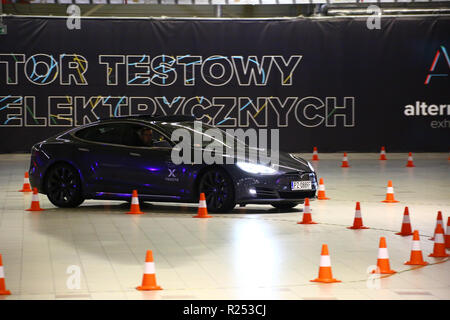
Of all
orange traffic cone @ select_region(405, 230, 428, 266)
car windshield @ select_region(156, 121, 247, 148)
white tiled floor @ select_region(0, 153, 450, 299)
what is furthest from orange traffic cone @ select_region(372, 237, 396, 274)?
car windshield @ select_region(156, 121, 247, 148)

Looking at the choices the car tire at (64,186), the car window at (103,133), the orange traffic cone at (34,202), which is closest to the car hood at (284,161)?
the car window at (103,133)

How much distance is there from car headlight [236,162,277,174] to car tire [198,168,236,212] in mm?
267

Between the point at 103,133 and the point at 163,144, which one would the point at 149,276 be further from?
the point at 103,133

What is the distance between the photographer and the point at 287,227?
1313 centimetres

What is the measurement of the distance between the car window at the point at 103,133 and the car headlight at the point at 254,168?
2.22m

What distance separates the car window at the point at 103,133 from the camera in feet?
51.2

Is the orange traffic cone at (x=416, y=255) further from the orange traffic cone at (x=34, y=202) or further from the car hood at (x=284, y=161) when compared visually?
the orange traffic cone at (x=34, y=202)

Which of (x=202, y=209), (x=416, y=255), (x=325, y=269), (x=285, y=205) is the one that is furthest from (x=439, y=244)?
(x=285, y=205)

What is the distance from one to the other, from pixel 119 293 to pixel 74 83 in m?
22.1

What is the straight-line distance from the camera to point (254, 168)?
14539mm

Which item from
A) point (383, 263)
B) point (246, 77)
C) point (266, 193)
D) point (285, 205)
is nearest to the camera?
point (383, 263)

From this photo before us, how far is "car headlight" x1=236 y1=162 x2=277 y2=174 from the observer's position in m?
Answer: 14.5

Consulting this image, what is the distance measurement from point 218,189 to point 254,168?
2.17ft
